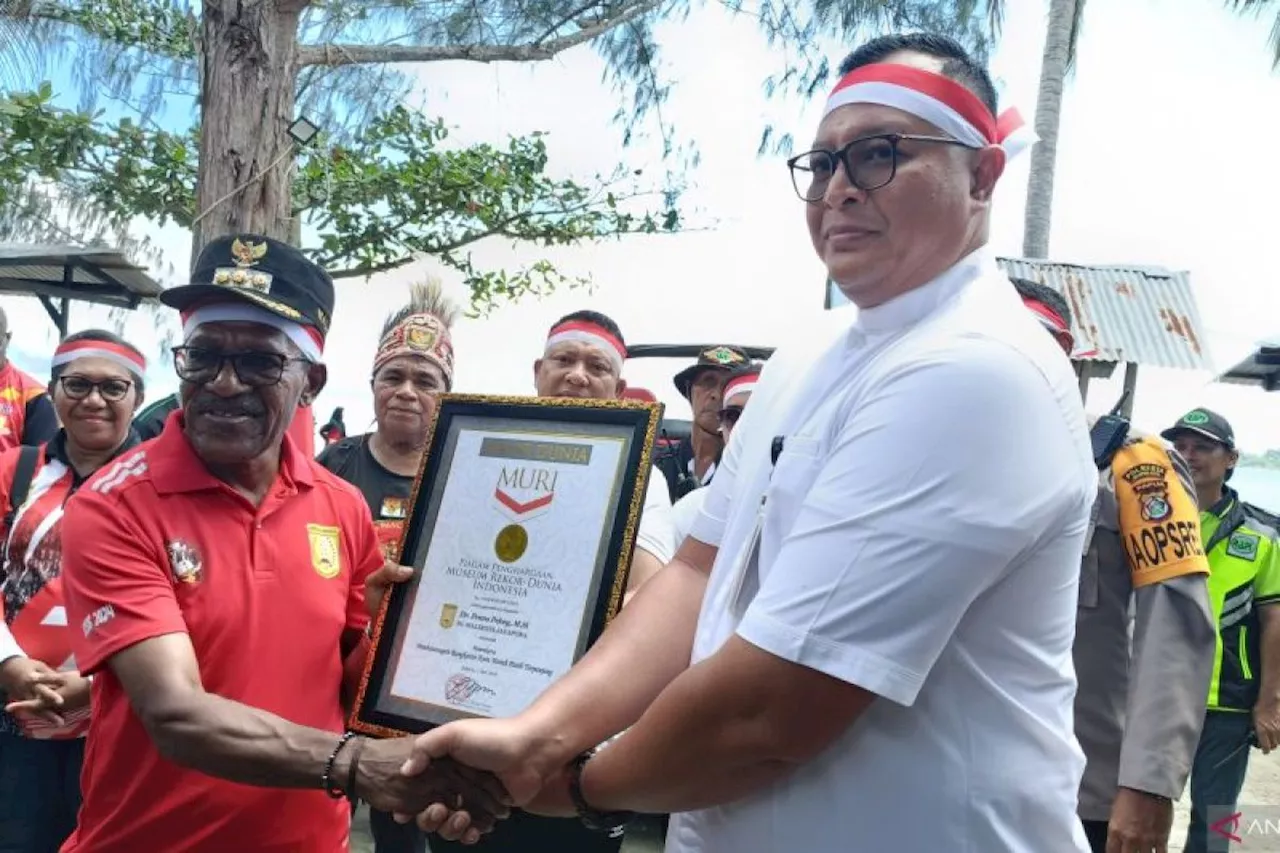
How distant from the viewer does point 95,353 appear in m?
4.65

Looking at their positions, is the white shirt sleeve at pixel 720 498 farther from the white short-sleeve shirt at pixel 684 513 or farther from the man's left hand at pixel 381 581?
the white short-sleeve shirt at pixel 684 513

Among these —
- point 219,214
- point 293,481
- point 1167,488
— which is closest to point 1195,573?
point 1167,488

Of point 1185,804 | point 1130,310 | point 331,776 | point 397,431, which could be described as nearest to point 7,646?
point 397,431

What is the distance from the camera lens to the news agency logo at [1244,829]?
Result: 5355mm

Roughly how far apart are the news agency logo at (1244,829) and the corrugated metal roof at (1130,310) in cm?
519

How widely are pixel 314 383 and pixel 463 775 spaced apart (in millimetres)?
1170

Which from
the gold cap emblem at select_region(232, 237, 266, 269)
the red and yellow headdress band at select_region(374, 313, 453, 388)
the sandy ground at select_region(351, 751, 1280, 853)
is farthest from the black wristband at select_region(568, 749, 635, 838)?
the sandy ground at select_region(351, 751, 1280, 853)

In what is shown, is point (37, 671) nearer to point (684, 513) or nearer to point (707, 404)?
point (684, 513)

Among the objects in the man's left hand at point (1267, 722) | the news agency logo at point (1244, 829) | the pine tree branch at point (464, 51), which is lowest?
the news agency logo at point (1244, 829)

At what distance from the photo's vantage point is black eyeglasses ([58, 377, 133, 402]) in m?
4.45

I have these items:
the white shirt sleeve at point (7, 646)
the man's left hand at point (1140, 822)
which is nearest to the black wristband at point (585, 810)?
the man's left hand at point (1140, 822)

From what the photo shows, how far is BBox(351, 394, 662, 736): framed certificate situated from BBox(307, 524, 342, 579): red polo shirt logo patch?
0.18 metres

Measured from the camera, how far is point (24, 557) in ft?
12.7

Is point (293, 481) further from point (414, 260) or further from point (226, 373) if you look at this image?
point (414, 260)
